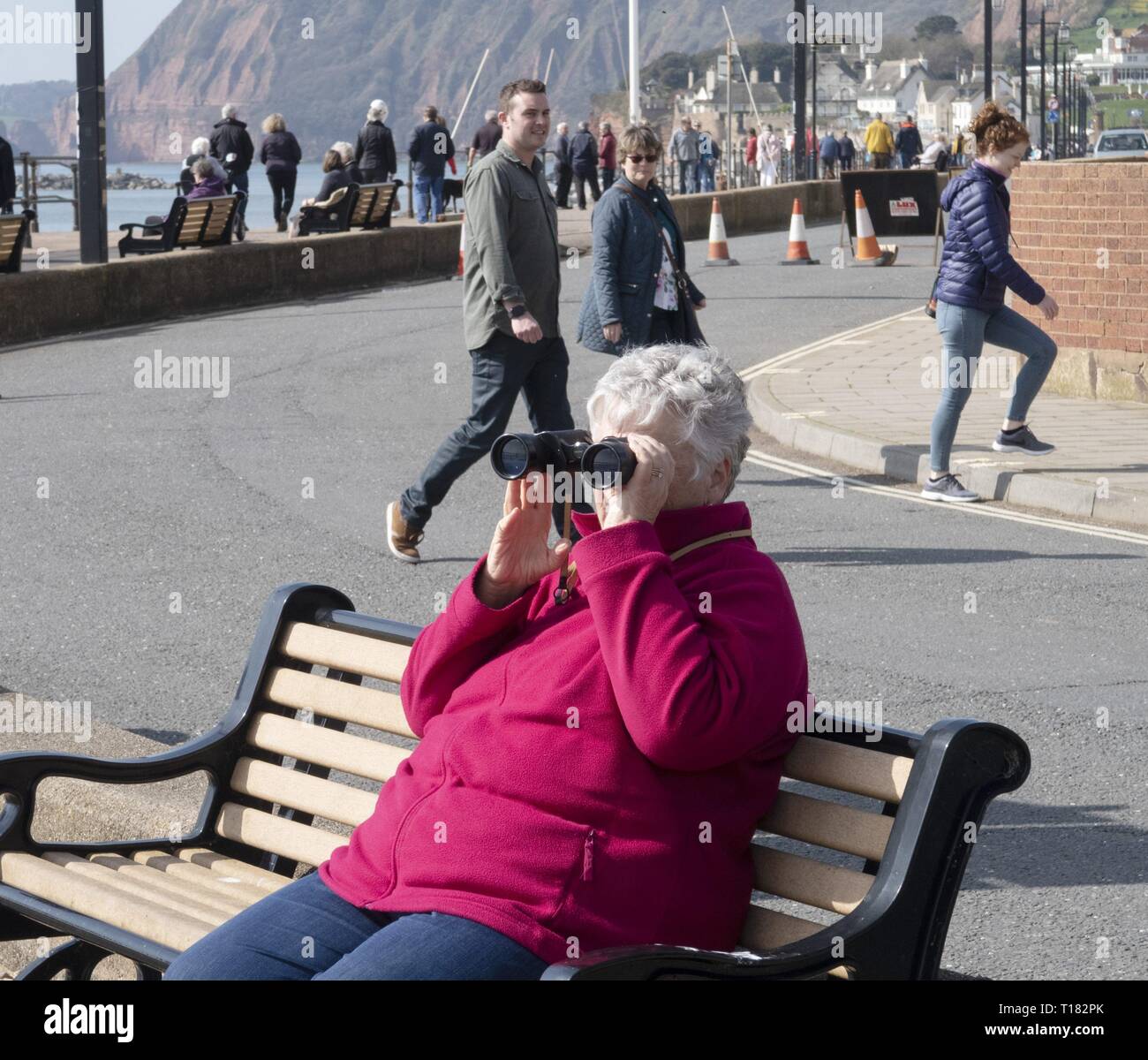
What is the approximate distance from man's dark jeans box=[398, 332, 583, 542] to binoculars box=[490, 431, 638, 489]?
4518mm

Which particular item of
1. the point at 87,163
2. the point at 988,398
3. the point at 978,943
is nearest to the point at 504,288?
the point at 978,943

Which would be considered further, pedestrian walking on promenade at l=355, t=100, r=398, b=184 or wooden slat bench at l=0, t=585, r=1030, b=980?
pedestrian walking on promenade at l=355, t=100, r=398, b=184

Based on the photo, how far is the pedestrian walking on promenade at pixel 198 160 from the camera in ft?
72.2

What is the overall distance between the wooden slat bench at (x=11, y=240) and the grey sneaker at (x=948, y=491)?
10000 mm

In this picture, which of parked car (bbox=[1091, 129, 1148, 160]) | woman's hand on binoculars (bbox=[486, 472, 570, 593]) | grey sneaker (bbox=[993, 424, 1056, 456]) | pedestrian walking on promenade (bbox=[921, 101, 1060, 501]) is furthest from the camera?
parked car (bbox=[1091, 129, 1148, 160])

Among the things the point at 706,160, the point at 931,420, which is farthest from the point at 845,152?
the point at 931,420

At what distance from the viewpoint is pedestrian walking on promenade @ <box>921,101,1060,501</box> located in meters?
9.13

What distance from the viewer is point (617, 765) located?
109 inches

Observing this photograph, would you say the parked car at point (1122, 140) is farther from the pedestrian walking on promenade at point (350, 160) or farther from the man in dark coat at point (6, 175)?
the man in dark coat at point (6, 175)

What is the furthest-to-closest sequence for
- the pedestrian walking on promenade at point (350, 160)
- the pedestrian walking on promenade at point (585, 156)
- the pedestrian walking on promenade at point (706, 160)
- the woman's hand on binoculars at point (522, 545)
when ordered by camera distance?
Result: the pedestrian walking on promenade at point (706, 160) < the pedestrian walking on promenade at point (585, 156) < the pedestrian walking on promenade at point (350, 160) < the woman's hand on binoculars at point (522, 545)

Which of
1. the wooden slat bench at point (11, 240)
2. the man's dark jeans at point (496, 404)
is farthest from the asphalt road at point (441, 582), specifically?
the wooden slat bench at point (11, 240)

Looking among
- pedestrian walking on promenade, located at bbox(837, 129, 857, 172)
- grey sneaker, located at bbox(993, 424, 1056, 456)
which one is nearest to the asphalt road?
grey sneaker, located at bbox(993, 424, 1056, 456)

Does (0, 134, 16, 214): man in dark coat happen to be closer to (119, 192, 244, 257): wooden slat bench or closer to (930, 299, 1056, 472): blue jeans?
(119, 192, 244, 257): wooden slat bench

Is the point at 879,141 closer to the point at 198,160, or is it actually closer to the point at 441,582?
the point at 198,160
